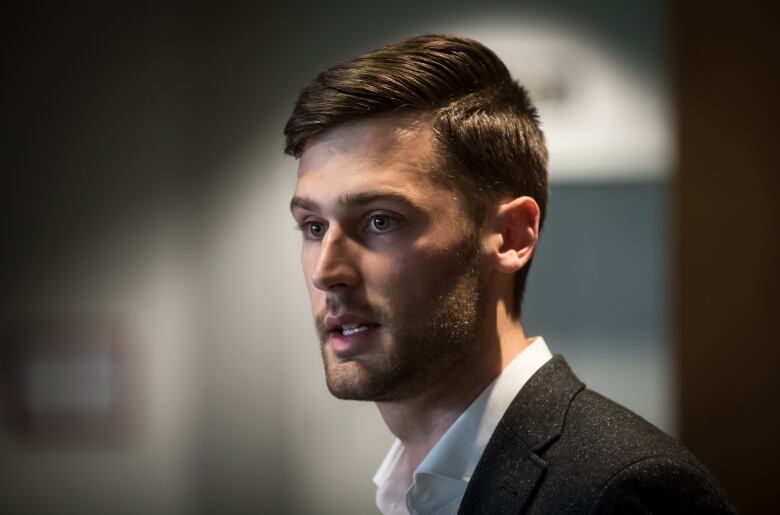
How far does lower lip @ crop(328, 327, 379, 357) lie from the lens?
3.66 feet

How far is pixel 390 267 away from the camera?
110 cm

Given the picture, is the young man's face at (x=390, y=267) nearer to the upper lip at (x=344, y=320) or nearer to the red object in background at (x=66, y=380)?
the upper lip at (x=344, y=320)

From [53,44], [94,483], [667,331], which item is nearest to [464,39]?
[667,331]

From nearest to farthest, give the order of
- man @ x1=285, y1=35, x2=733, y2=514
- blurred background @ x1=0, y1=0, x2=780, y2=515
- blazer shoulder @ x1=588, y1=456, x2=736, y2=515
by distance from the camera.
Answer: blazer shoulder @ x1=588, y1=456, x2=736, y2=515 → man @ x1=285, y1=35, x2=733, y2=514 → blurred background @ x1=0, y1=0, x2=780, y2=515

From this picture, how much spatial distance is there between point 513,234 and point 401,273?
0.21 m

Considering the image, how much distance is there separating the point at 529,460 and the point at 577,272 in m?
1.06

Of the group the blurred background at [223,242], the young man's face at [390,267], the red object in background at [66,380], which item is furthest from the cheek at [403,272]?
the red object in background at [66,380]

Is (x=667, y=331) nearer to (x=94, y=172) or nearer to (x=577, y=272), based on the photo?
(x=577, y=272)

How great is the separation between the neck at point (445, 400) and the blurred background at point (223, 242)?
84cm

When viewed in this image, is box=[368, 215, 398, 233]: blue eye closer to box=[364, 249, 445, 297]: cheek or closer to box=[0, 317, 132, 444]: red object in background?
box=[364, 249, 445, 297]: cheek

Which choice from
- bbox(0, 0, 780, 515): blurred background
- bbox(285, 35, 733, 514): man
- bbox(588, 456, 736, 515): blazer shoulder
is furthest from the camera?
bbox(0, 0, 780, 515): blurred background

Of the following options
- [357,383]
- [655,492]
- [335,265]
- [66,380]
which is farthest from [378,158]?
[66,380]

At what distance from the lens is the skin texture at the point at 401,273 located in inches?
43.5

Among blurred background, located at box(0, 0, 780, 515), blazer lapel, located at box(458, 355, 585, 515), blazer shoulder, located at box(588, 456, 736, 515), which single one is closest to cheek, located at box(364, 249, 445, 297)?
blazer lapel, located at box(458, 355, 585, 515)
